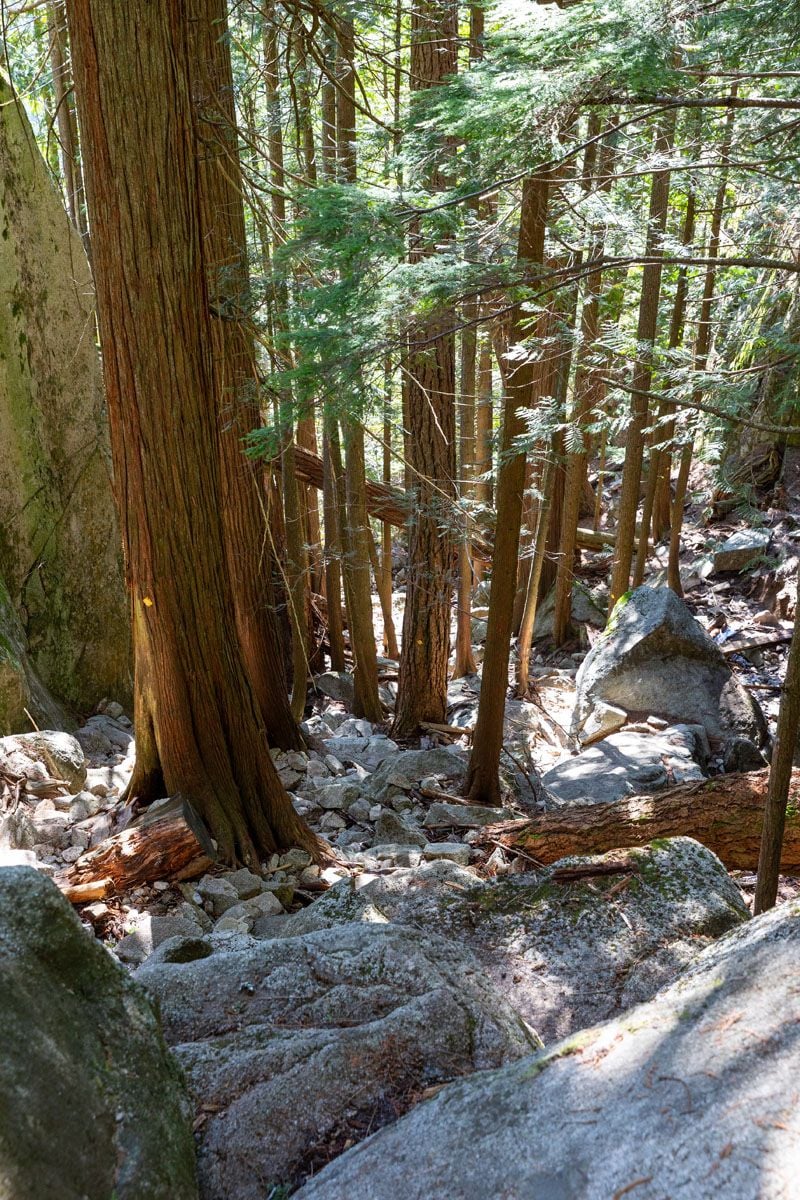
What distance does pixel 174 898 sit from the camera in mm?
Answer: 4648

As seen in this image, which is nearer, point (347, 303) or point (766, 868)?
point (766, 868)

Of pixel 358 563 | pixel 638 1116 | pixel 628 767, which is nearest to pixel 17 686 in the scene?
pixel 358 563

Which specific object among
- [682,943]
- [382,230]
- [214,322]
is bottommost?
[682,943]

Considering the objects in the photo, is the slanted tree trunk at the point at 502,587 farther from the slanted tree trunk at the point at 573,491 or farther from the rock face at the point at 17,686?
the rock face at the point at 17,686

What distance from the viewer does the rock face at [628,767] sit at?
Answer: 8250 mm

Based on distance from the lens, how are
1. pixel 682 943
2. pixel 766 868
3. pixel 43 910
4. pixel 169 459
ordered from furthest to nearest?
pixel 169 459 → pixel 766 868 → pixel 682 943 → pixel 43 910

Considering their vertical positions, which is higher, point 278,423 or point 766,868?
point 278,423

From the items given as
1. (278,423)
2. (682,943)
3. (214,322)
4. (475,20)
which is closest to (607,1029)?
(682,943)

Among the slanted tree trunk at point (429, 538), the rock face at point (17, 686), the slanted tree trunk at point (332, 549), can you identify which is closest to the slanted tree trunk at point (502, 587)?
the slanted tree trunk at point (429, 538)

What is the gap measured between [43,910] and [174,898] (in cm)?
286

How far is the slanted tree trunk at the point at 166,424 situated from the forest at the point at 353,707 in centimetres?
2

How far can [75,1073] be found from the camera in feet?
5.77

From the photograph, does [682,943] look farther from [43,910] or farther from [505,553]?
[505,553]

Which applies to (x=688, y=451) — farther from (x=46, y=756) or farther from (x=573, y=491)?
(x=46, y=756)
